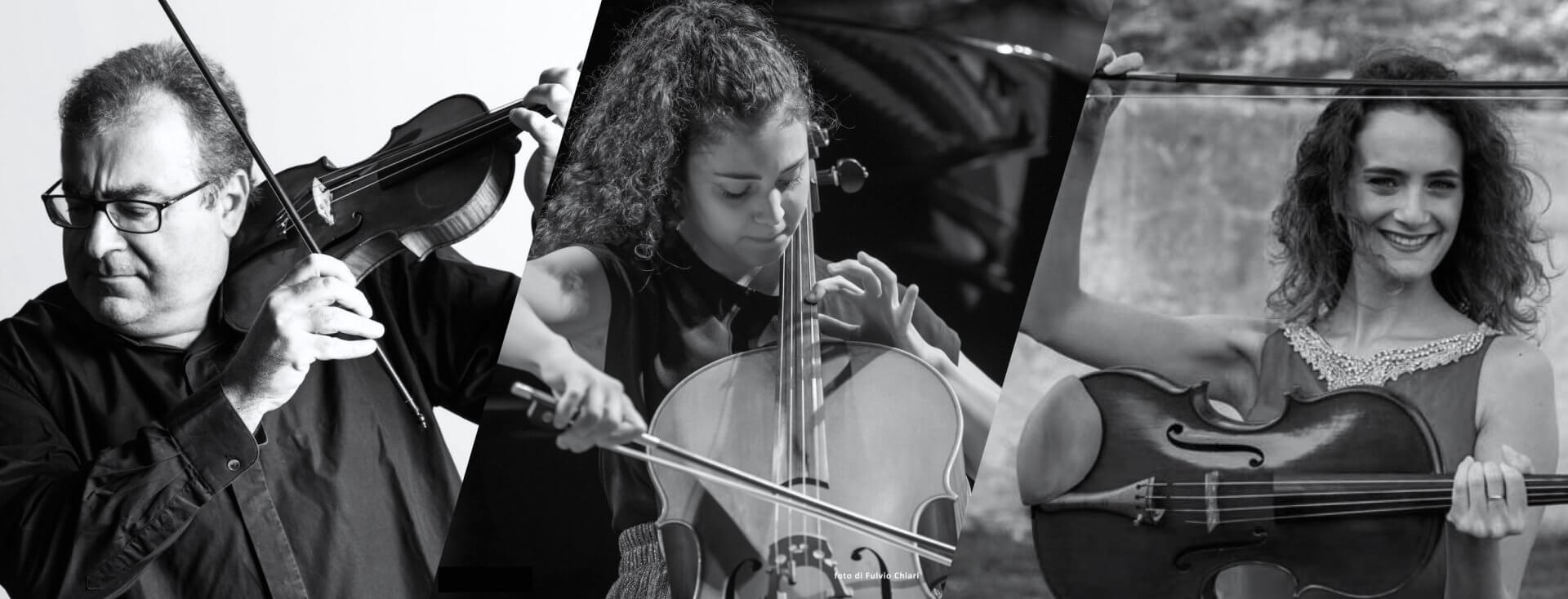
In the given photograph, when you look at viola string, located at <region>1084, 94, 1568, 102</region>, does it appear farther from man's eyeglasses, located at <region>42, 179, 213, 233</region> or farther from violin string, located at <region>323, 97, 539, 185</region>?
man's eyeglasses, located at <region>42, 179, 213, 233</region>

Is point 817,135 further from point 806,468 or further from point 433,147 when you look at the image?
point 433,147

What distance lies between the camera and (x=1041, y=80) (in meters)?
2.57

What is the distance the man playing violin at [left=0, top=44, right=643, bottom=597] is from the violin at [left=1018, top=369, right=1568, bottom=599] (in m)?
0.81

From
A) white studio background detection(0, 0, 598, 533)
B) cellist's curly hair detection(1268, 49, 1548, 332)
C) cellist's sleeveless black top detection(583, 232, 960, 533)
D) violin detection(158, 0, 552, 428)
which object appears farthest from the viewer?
white studio background detection(0, 0, 598, 533)

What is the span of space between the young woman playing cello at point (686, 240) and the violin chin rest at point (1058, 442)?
0.42ft

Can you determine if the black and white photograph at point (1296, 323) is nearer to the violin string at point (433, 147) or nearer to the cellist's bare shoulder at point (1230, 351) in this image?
the cellist's bare shoulder at point (1230, 351)

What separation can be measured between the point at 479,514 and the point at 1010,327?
1.04 meters

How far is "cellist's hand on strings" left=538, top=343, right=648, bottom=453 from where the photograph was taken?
8.55 feet

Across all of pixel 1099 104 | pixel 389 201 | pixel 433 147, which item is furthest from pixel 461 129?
pixel 1099 104

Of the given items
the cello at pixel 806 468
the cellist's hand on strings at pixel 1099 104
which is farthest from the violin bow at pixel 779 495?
the cellist's hand on strings at pixel 1099 104

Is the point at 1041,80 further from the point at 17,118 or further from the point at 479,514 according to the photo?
the point at 17,118

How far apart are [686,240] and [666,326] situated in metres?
0.16

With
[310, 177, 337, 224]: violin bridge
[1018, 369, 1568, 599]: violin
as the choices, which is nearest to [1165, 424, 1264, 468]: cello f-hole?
[1018, 369, 1568, 599]: violin

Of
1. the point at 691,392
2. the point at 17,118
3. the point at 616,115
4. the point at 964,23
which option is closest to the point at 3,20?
the point at 17,118
